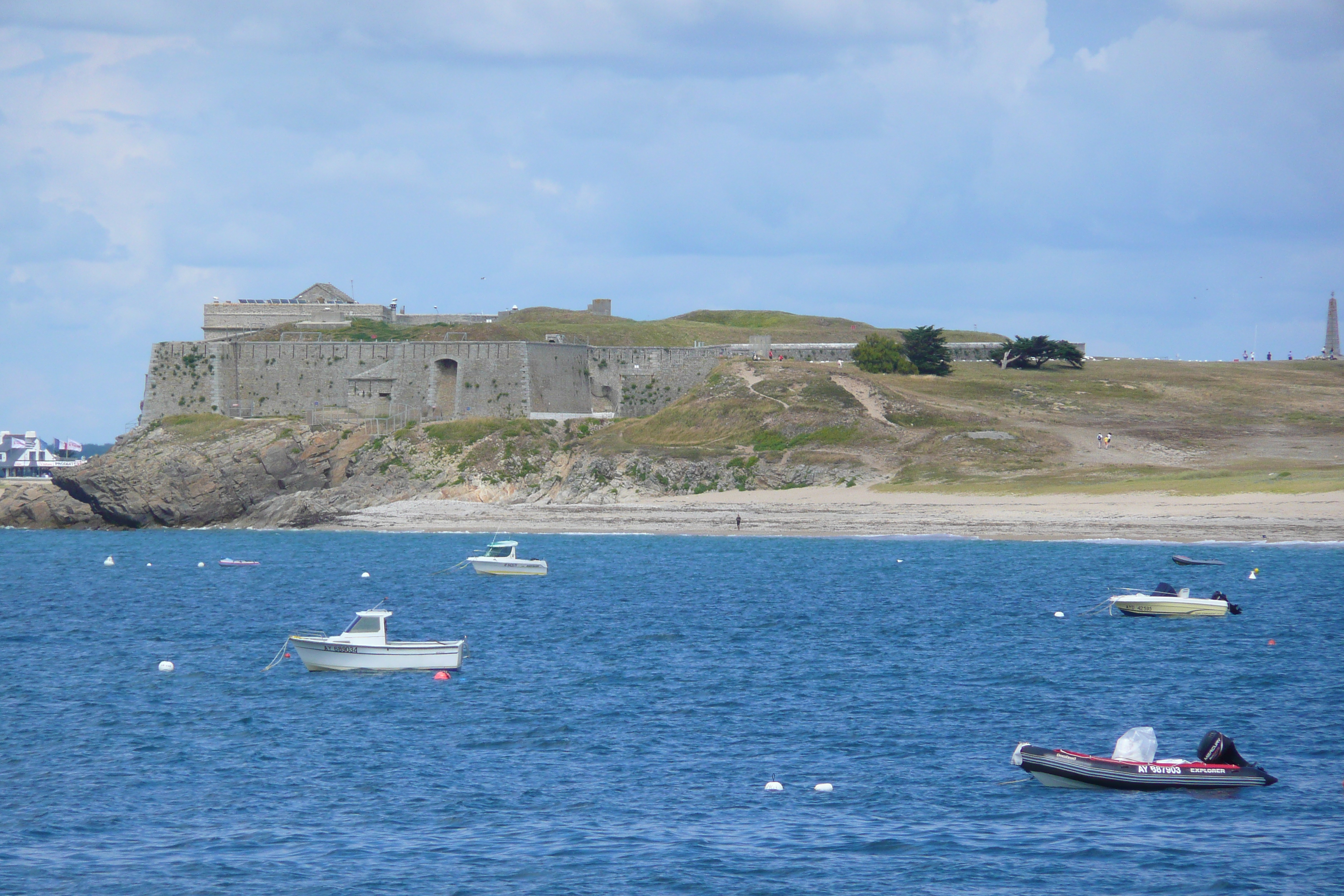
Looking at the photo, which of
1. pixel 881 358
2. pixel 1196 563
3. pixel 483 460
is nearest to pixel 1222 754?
pixel 1196 563

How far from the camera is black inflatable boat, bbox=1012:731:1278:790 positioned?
21.2 meters

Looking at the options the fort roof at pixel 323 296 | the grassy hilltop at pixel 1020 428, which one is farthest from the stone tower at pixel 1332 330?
the fort roof at pixel 323 296

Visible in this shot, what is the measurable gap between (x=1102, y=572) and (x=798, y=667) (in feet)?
79.6

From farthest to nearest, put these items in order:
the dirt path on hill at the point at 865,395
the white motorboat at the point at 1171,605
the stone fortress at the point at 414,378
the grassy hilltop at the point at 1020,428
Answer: the stone fortress at the point at 414,378, the dirt path on hill at the point at 865,395, the grassy hilltop at the point at 1020,428, the white motorboat at the point at 1171,605

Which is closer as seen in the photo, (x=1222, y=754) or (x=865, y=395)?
(x=1222, y=754)

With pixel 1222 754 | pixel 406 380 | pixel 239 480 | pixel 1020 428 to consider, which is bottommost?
pixel 1222 754

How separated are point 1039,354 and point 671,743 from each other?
275 ft

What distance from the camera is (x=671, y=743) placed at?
24.9 metres

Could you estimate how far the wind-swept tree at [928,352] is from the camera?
97.6 m

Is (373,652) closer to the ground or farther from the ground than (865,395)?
closer to the ground

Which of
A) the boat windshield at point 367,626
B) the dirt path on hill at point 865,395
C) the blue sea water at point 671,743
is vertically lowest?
the blue sea water at point 671,743

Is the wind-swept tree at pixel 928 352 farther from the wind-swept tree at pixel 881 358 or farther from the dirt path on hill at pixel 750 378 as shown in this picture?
the dirt path on hill at pixel 750 378

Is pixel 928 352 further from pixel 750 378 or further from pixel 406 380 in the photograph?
pixel 406 380

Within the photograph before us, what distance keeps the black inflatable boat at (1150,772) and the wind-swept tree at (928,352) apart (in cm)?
7663
